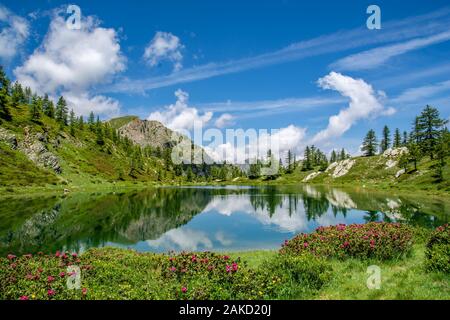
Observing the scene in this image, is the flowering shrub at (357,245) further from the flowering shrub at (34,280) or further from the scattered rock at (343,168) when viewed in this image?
the scattered rock at (343,168)

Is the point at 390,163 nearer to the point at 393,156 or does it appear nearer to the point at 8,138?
the point at 393,156

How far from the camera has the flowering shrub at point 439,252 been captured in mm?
15422

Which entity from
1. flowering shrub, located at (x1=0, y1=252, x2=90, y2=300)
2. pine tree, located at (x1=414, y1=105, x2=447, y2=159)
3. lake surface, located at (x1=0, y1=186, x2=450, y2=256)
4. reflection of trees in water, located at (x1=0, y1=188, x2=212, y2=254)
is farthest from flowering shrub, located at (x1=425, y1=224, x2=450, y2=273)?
pine tree, located at (x1=414, y1=105, x2=447, y2=159)

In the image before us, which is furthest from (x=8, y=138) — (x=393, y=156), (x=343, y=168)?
(x=393, y=156)

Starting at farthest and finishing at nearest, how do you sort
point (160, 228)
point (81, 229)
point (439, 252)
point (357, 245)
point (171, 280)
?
point (160, 228) → point (81, 229) → point (357, 245) → point (439, 252) → point (171, 280)

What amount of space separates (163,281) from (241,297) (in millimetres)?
4326

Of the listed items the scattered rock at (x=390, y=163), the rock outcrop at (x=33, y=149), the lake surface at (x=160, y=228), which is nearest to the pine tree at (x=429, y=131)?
the scattered rock at (x=390, y=163)

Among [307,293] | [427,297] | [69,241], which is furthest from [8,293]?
[69,241]

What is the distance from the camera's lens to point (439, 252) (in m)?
16.6

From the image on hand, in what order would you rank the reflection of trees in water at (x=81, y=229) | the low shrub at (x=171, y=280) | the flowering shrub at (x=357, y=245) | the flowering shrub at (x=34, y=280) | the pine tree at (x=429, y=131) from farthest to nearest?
the pine tree at (x=429, y=131)
the reflection of trees in water at (x=81, y=229)
the flowering shrub at (x=357, y=245)
the low shrub at (x=171, y=280)
the flowering shrub at (x=34, y=280)

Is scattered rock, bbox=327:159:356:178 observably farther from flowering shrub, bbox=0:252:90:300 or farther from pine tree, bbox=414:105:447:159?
flowering shrub, bbox=0:252:90:300

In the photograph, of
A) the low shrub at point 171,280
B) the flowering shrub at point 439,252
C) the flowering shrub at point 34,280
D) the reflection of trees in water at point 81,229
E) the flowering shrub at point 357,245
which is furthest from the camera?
the reflection of trees in water at point 81,229

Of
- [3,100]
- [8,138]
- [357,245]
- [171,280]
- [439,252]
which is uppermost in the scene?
[3,100]
